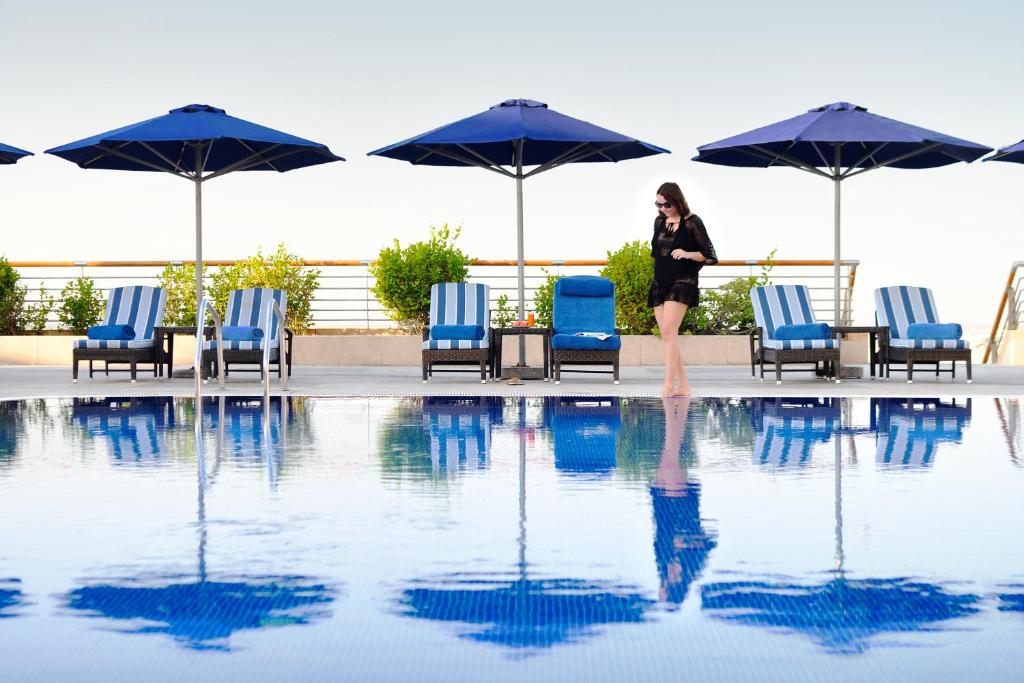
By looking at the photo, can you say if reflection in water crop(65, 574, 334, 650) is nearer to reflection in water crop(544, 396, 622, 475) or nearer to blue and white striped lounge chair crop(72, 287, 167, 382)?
reflection in water crop(544, 396, 622, 475)

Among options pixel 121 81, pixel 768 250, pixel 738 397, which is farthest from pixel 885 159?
pixel 121 81

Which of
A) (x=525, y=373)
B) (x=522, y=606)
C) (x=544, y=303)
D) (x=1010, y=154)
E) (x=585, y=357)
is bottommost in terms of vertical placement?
(x=522, y=606)

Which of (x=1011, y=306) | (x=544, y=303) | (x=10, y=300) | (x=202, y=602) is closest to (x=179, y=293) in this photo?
(x=10, y=300)

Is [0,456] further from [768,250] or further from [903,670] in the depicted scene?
[768,250]

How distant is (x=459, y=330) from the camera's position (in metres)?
9.90

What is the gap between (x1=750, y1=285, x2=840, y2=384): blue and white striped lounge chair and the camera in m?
9.91

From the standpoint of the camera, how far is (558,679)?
6.35 feet

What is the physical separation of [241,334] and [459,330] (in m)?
1.79

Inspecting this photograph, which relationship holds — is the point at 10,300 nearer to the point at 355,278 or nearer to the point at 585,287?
the point at 355,278

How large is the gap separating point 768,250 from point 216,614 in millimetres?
12004

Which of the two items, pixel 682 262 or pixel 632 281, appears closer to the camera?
pixel 682 262

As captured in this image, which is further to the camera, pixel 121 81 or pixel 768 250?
pixel 121 81

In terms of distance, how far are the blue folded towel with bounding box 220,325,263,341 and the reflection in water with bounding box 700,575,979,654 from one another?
7.82 metres

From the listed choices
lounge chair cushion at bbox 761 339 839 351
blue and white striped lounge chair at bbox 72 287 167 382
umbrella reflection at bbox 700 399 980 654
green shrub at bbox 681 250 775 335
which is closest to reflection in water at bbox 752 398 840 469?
lounge chair cushion at bbox 761 339 839 351
